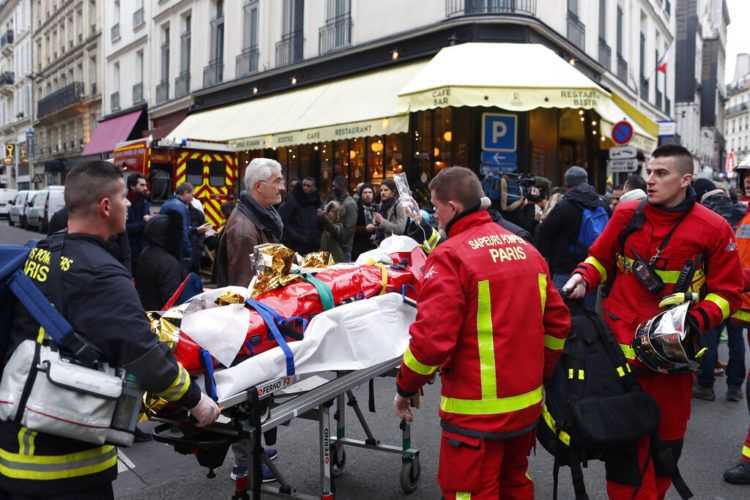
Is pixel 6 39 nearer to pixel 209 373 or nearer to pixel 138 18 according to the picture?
pixel 138 18

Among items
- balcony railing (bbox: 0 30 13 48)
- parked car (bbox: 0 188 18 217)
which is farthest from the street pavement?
balcony railing (bbox: 0 30 13 48)

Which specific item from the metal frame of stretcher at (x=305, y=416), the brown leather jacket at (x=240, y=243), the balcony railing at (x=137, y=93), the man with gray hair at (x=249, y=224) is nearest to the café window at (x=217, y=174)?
the man with gray hair at (x=249, y=224)

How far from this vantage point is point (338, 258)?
905 centimetres

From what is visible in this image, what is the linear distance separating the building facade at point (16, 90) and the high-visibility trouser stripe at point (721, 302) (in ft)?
163

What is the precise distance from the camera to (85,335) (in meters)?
2.14

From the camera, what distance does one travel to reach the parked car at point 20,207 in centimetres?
2692

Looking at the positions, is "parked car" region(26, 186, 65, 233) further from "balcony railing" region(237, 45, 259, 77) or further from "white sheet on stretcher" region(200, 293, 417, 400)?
"white sheet on stretcher" region(200, 293, 417, 400)

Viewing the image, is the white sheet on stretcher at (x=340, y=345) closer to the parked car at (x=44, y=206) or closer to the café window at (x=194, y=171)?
the café window at (x=194, y=171)

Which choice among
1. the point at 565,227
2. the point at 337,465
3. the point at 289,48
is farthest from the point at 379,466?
the point at 289,48

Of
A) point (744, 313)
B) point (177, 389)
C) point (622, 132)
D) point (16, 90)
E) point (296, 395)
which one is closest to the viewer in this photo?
point (177, 389)

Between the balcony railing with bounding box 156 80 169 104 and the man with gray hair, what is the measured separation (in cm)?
2287

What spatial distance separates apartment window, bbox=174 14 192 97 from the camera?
77.6ft

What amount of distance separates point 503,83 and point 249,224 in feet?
27.6

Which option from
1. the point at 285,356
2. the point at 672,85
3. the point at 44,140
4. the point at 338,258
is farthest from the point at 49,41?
the point at 285,356
